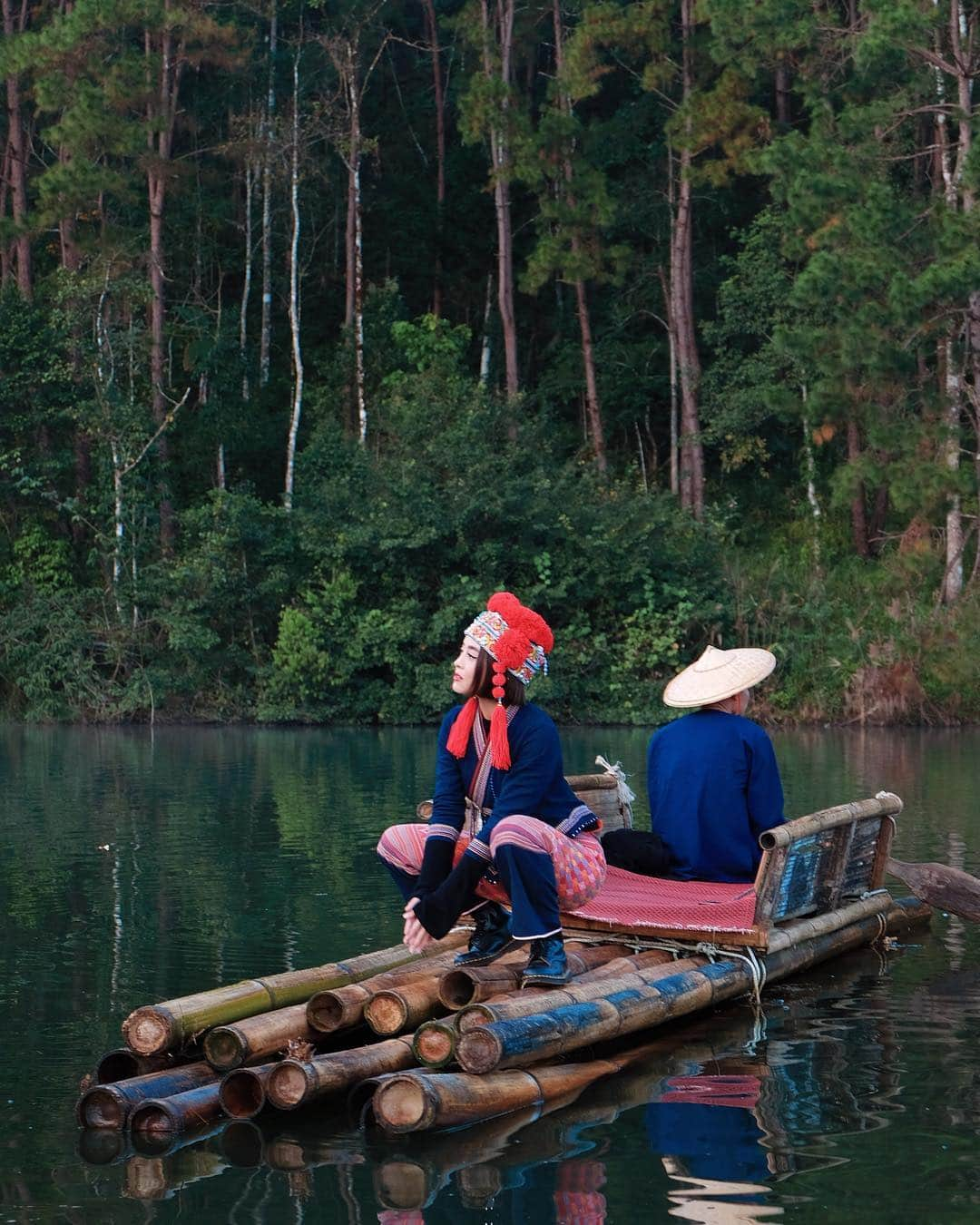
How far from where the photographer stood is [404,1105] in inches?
211

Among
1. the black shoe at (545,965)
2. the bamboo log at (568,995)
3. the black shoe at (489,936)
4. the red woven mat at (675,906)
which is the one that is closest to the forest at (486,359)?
the red woven mat at (675,906)

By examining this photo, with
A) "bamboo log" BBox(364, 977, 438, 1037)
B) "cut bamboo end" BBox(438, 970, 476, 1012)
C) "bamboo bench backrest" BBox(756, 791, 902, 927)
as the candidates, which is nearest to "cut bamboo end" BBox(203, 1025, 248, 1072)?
"bamboo log" BBox(364, 977, 438, 1037)

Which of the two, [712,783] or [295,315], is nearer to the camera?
[712,783]

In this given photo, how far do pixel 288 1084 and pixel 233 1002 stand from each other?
0.67 m

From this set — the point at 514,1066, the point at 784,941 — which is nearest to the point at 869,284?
the point at 784,941

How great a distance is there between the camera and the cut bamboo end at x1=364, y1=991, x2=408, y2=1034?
20.1 feet

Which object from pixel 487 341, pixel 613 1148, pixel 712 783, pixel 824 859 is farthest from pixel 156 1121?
pixel 487 341

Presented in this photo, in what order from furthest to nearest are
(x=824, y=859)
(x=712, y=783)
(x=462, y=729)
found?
1. (x=824, y=859)
2. (x=712, y=783)
3. (x=462, y=729)

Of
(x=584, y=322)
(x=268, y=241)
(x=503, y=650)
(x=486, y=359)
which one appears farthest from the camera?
(x=486, y=359)

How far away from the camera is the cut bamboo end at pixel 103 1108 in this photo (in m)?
5.51

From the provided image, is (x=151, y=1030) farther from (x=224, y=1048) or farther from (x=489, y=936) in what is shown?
(x=489, y=936)

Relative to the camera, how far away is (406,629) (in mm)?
26438

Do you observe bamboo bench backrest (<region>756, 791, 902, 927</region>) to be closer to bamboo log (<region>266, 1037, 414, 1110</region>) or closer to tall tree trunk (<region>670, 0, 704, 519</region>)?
bamboo log (<region>266, 1037, 414, 1110</region>)

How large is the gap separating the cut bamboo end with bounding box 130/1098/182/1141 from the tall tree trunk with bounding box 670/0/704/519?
84.1 feet
